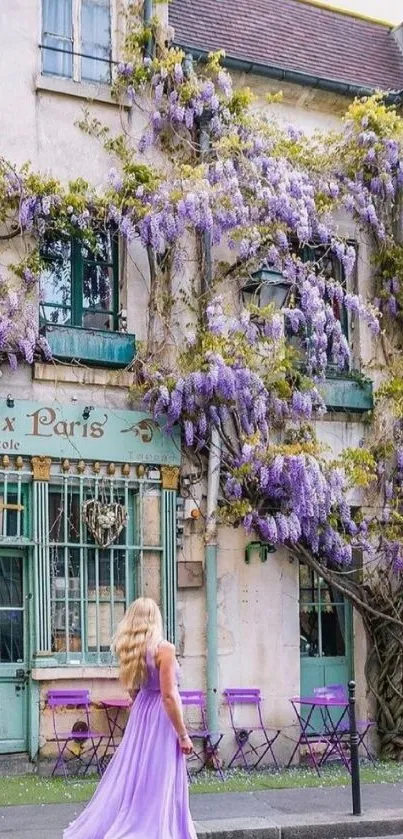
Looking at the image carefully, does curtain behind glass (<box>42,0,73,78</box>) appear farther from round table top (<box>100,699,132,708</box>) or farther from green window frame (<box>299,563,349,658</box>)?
round table top (<box>100,699,132,708</box>)

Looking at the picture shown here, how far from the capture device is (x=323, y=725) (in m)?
13.9

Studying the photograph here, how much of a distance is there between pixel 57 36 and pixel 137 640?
822 cm

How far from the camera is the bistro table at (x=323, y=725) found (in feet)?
42.5

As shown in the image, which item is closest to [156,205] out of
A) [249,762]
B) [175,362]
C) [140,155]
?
[140,155]

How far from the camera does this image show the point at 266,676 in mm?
13320

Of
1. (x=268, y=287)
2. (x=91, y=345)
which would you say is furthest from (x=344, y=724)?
(x=91, y=345)

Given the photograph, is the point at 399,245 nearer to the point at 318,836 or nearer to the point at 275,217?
the point at 275,217

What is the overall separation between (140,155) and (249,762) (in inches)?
274

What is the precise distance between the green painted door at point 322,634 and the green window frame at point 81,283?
3836mm

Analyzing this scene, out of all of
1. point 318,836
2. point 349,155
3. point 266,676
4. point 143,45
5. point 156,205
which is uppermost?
point 143,45

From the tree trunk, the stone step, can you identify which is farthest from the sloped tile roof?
the stone step

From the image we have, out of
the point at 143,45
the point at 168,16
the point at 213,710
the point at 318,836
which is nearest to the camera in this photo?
the point at 318,836

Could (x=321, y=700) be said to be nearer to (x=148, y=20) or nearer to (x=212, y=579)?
(x=212, y=579)

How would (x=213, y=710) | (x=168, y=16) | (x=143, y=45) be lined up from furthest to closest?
(x=168, y=16)
(x=143, y=45)
(x=213, y=710)
